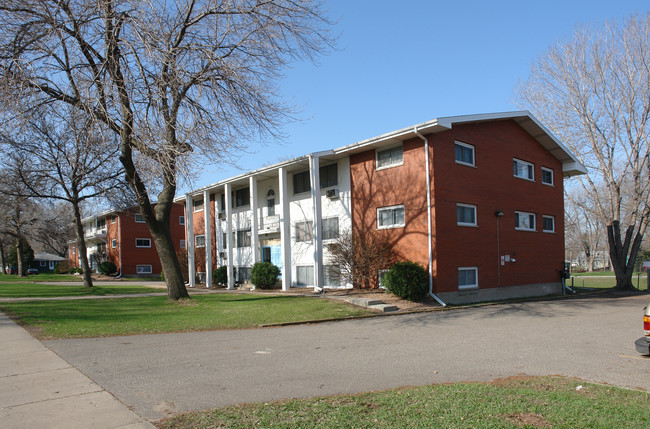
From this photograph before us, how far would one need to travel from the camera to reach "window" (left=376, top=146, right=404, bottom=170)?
1952 centimetres

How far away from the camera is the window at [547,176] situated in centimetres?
2496

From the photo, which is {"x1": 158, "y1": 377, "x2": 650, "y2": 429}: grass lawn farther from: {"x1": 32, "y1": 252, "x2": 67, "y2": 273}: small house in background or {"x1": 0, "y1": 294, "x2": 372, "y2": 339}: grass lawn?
{"x1": 32, "y1": 252, "x2": 67, "y2": 273}: small house in background

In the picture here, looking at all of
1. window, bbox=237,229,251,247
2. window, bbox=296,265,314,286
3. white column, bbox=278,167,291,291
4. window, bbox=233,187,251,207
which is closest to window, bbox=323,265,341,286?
window, bbox=296,265,314,286

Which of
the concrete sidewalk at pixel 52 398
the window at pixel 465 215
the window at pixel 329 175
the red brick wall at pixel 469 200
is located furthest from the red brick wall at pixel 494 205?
the concrete sidewalk at pixel 52 398

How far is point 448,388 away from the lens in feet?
20.3

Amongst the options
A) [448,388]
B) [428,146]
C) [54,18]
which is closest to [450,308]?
[428,146]

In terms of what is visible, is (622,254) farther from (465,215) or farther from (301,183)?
(301,183)

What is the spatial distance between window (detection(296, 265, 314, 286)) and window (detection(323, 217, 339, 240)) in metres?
1.91

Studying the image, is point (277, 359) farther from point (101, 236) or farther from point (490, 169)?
point (101, 236)

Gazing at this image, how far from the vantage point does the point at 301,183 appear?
2417 centimetres

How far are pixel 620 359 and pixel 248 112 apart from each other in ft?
36.7

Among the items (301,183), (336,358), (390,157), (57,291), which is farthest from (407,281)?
(57,291)

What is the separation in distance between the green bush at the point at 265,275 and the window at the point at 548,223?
1356cm

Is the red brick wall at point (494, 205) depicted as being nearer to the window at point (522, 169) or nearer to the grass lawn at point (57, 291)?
the window at point (522, 169)
